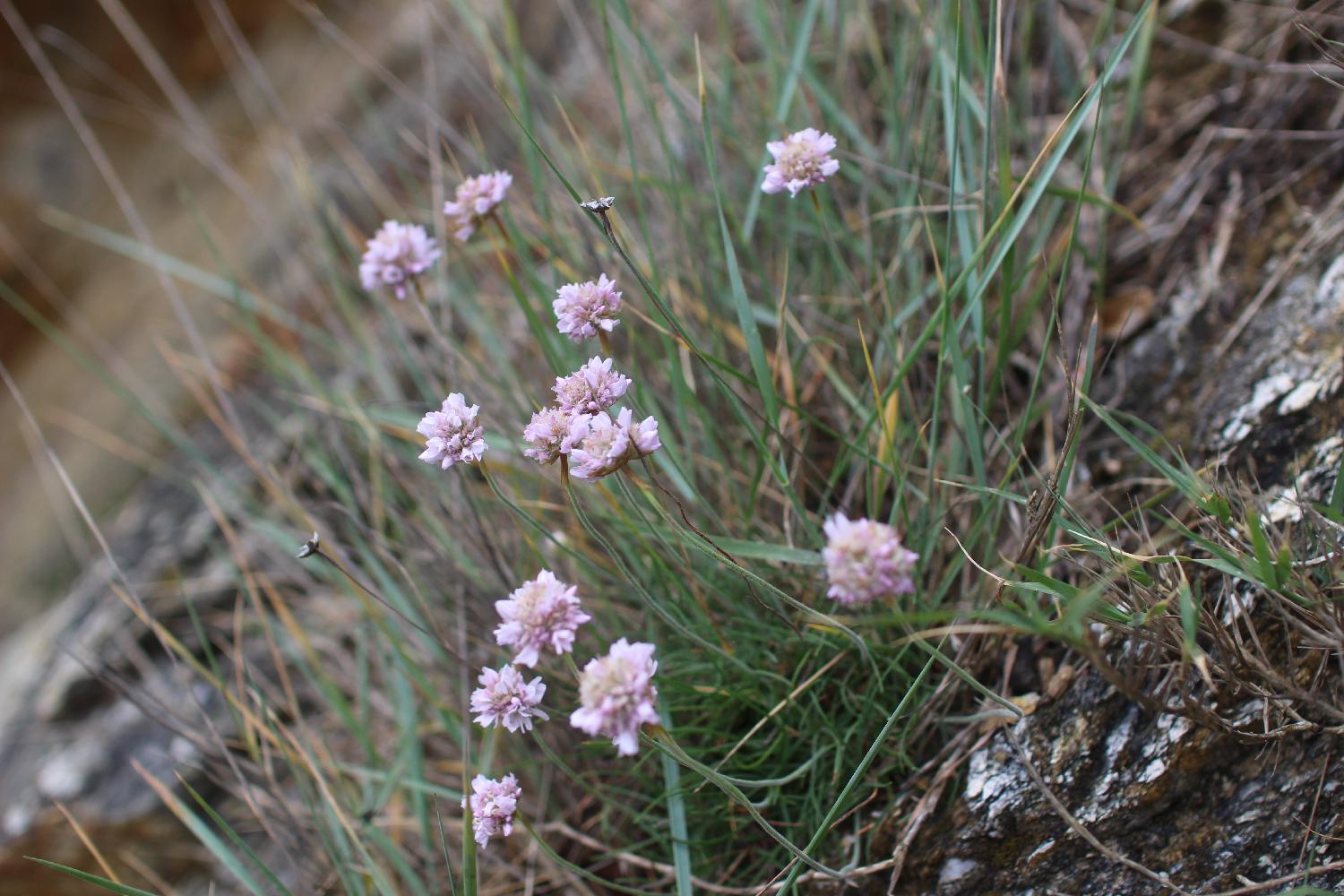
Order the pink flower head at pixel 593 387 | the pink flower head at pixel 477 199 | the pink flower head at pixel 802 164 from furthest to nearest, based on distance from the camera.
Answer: the pink flower head at pixel 477 199 → the pink flower head at pixel 802 164 → the pink flower head at pixel 593 387

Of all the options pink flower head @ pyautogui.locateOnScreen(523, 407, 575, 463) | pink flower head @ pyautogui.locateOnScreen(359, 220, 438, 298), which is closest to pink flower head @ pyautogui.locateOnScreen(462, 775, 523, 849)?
pink flower head @ pyautogui.locateOnScreen(523, 407, 575, 463)

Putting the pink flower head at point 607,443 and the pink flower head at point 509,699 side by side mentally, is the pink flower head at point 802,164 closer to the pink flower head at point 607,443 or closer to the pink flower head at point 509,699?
the pink flower head at point 607,443

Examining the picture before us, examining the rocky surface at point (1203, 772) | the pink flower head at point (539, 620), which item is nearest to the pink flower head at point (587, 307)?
the pink flower head at point (539, 620)

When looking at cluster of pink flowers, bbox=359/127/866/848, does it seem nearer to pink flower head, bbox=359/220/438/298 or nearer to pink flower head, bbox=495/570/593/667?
pink flower head, bbox=495/570/593/667

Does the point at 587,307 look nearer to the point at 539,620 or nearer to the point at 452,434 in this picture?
the point at 452,434

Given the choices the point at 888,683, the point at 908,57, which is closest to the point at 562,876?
the point at 888,683

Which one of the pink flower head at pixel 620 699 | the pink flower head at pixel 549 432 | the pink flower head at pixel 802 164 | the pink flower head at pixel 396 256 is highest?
the pink flower head at pixel 802 164

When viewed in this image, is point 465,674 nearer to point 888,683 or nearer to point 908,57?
point 888,683
